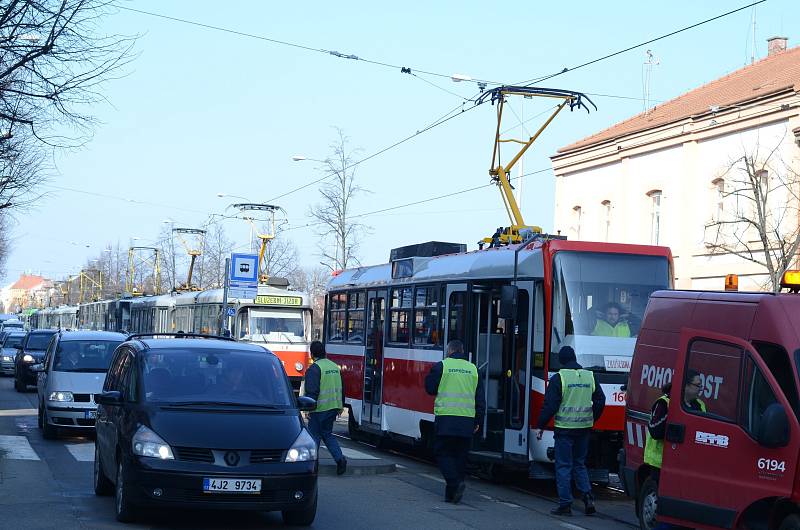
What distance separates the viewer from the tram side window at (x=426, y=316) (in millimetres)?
18094

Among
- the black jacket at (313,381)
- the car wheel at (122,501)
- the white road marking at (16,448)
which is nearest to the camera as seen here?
the car wheel at (122,501)

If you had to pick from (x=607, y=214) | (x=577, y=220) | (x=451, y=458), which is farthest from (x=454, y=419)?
(x=577, y=220)

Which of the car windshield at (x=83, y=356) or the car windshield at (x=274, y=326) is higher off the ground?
the car windshield at (x=274, y=326)

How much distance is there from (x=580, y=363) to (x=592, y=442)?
1.08m

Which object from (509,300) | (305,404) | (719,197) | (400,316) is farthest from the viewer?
(719,197)

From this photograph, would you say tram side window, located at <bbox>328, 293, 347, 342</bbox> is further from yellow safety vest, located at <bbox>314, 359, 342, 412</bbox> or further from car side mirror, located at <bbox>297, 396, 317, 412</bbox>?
car side mirror, located at <bbox>297, 396, 317, 412</bbox>

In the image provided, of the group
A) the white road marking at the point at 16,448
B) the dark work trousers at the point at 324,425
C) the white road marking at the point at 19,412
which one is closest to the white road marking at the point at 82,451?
the white road marking at the point at 16,448

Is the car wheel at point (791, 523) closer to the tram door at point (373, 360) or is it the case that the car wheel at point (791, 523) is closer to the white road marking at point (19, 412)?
the tram door at point (373, 360)

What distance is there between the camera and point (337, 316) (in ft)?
77.7

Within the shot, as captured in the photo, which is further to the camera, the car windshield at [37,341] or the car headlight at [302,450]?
the car windshield at [37,341]

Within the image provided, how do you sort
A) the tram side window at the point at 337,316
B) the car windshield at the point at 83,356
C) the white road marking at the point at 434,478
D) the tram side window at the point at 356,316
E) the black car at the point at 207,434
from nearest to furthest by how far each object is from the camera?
the black car at the point at 207,434, the white road marking at the point at 434,478, the car windshield at the point at 83,356, the tram side window at the point at 356,316, the tram side window at the point at 337,316

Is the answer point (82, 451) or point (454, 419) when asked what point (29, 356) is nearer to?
point (82, 451)

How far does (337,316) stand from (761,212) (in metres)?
12.0

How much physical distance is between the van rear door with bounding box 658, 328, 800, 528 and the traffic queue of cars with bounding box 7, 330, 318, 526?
10.7 ft
